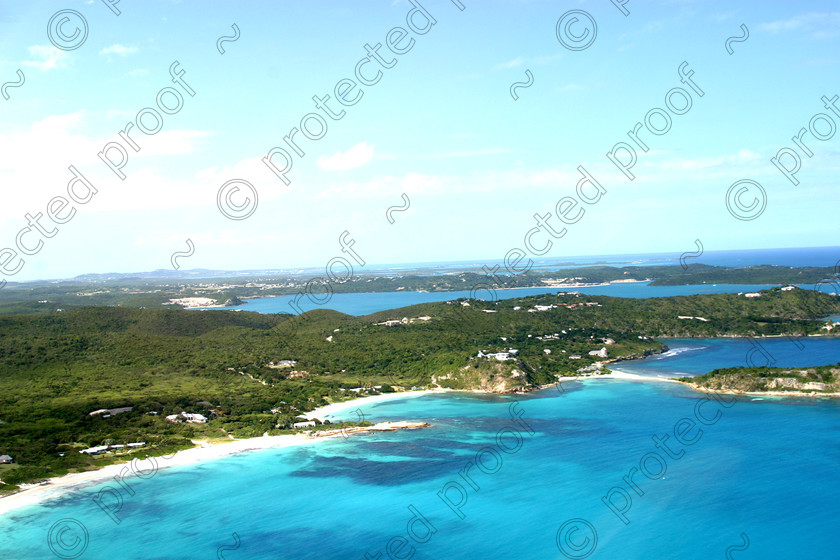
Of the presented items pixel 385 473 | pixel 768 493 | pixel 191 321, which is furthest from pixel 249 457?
pixel 191 321

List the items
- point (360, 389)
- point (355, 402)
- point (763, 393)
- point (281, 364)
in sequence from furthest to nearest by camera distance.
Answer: point (281, 364)
point (360, 389)
point (355, 402)
point (763, 393)

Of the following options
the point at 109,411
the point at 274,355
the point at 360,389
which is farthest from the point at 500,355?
the point at 109,411

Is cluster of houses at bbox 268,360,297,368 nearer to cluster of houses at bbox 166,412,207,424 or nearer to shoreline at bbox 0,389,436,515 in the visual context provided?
shoreline at bbox 0,389,436,515

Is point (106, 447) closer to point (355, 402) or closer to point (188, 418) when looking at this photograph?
point (188, 418)

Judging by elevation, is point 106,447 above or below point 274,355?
below

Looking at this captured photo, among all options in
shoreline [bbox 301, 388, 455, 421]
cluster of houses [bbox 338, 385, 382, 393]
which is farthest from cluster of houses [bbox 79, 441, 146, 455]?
cluster of houses [bbox 338, 385, 382, 393]

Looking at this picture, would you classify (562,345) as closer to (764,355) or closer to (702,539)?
(764,355)

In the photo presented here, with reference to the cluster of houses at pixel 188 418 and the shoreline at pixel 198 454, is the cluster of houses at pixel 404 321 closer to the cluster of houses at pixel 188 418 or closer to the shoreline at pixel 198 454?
the shoreline at pixel 198 454
